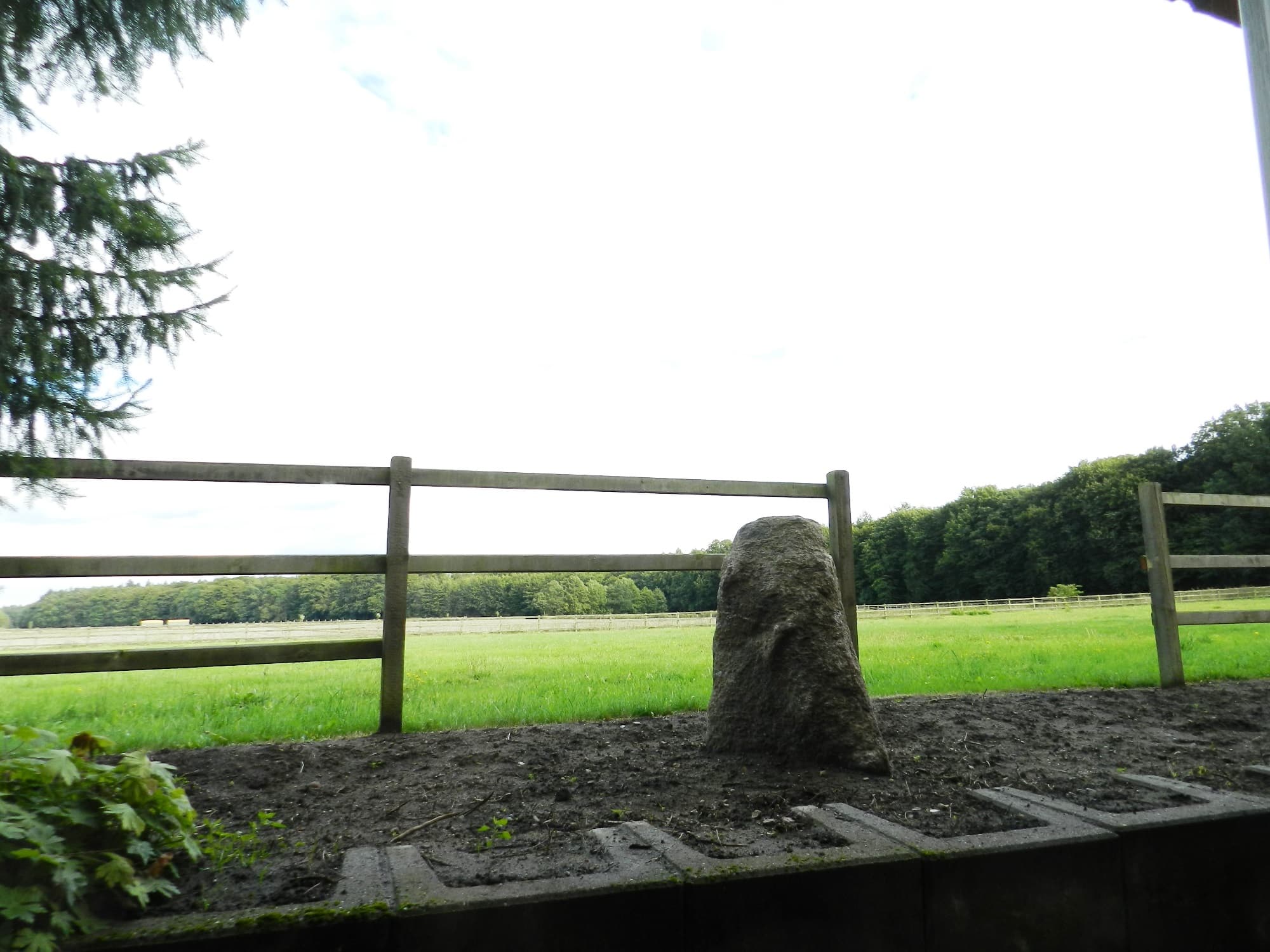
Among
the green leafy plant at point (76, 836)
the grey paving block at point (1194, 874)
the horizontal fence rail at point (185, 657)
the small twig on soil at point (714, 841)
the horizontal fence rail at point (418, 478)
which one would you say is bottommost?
the grey paving block at point (1194, 874)

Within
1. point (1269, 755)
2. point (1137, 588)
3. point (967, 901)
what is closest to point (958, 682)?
point (1269, 755)

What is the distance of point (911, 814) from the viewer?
2.45 m

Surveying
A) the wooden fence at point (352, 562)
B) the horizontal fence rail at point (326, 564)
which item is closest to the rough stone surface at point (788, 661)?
the horizontal fence rail at point (326, 564)

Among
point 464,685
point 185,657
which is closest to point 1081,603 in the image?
point 464,685

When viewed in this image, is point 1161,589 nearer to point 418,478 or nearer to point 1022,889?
point 1022,889

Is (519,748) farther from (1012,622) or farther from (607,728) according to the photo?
(1012,622)

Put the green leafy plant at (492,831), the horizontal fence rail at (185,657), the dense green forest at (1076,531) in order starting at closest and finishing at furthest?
the green leafy plant at (492,831) → the horizontal fence rail at (185,657) → the dense green forest at (1076,531)

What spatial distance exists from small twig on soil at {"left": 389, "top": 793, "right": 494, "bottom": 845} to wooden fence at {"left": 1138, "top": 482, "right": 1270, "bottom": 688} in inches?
227

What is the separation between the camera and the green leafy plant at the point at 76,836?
1530 mm

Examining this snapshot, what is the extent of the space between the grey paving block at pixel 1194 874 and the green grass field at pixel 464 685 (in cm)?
292

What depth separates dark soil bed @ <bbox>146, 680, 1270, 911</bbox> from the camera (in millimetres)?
2084

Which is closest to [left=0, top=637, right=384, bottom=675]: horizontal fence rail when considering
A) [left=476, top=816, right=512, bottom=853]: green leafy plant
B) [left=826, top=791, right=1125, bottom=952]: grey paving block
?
[left=476, top=816, right=512, bottom=853]: green leafy plant

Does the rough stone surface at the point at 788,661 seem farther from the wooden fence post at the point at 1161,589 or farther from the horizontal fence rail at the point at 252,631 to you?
the wooden fence post at the point at 1161,589

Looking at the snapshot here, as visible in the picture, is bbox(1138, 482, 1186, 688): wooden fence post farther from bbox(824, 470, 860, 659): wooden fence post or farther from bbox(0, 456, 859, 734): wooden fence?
bbox(0, 456, 859, 734): wooden fence
